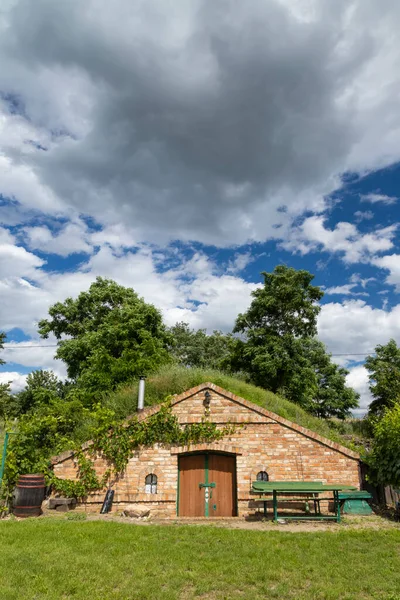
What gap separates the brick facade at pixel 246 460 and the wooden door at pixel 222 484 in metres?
0.36

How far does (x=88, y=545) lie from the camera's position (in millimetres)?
7434

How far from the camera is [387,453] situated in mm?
11602

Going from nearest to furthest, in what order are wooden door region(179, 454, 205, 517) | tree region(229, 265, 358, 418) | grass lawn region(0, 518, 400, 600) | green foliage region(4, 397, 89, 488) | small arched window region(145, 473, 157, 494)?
grass lawn region(0, 518, 400, 600), green foliage region(4, 397, 89, 488), small arched window region(145, 473, 157, 494), wooden door region(179, 454, 205, 517), tree region(229, 265, 358, 418)

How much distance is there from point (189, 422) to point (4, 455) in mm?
5234

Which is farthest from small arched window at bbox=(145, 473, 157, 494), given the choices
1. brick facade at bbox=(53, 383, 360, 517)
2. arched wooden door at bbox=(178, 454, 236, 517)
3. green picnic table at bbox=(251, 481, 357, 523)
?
green picnic table at bbox=(251, 481, 357, 523)

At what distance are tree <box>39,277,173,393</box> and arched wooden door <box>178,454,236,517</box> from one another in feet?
22.3

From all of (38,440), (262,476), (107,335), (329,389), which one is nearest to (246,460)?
(262,476)

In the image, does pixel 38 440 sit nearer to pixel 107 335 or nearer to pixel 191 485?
pixel 191 485

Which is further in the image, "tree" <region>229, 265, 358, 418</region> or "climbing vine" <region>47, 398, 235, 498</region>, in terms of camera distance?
"tree" <region>229, 265, 358, 418</region>

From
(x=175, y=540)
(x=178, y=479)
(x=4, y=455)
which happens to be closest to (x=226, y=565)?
(x=175, y=540)

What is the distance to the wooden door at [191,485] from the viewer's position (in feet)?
38.7

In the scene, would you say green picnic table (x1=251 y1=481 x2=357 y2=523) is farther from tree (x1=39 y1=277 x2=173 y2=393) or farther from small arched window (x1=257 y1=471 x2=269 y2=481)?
tree (x1=39 y1=277 x2=173 y2=393)

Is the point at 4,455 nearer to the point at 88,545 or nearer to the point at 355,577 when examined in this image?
the point at 88,545

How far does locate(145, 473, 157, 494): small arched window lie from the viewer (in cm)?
1168
